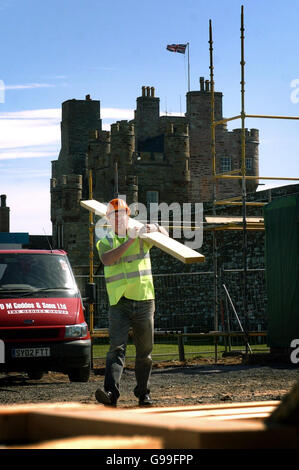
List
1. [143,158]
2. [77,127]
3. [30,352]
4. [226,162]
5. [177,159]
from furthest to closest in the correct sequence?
[77,127] < [226,162] < [177,159] < [143,158] < [30,352]

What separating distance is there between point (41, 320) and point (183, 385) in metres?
2.00

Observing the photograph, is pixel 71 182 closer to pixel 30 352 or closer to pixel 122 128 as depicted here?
pixel 122 128

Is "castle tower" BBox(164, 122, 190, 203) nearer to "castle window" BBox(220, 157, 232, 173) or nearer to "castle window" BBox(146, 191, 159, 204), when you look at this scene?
"castle window" BBox(146, 191, 159, 204)

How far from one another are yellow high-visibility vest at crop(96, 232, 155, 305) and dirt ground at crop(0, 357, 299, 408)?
1.08 metres

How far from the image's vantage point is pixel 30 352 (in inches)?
456

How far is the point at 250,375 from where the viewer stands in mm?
13047

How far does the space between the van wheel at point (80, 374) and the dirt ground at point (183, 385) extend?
11cm

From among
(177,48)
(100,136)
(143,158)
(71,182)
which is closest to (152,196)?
(143,158)

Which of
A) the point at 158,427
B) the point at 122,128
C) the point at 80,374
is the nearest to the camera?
the point at 158,427

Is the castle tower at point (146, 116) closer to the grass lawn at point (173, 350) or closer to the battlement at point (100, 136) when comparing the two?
the battlement at point (100, 136)

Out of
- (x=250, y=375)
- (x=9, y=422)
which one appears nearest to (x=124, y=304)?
(x=250, y=375)

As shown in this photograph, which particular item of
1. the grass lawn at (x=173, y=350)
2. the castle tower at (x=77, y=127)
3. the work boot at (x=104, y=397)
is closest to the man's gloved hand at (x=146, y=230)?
the work boot at (x=104, y=397)

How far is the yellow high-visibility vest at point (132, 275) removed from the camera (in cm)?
893

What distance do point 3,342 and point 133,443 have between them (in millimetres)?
9489
